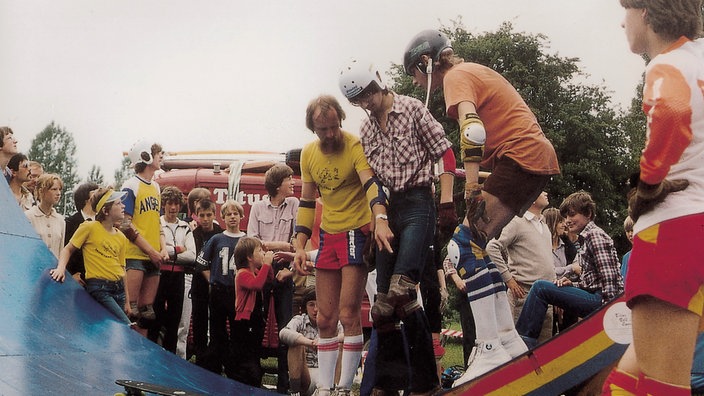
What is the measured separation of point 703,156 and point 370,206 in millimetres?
1975

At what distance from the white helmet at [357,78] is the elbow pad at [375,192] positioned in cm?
47

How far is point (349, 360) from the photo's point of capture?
168 inches

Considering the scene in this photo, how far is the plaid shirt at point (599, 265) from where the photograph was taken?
175 inches

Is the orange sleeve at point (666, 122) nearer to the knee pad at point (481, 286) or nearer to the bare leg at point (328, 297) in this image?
the knee pad at point (481, 286)

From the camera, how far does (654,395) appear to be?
2271 mm

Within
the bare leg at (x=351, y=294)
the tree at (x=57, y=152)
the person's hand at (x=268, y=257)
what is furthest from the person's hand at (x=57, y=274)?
the tree at (x=57, y=152)

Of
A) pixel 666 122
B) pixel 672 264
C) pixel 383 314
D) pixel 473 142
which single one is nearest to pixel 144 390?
pixel 383 314

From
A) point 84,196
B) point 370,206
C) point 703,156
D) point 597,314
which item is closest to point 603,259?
point 597,314

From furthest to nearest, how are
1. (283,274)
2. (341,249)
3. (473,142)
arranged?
(283,274)
(341,249)
(473,142)

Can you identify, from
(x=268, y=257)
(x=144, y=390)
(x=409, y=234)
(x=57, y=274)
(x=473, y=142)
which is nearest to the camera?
(x=144, y=390)

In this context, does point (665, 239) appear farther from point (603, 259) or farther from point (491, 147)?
Result: point (603, 259)

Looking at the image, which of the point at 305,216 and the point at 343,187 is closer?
the point at 343,187

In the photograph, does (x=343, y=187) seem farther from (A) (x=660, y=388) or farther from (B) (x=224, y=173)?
(B) (x=224, y=173)

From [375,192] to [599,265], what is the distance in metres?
1.43
